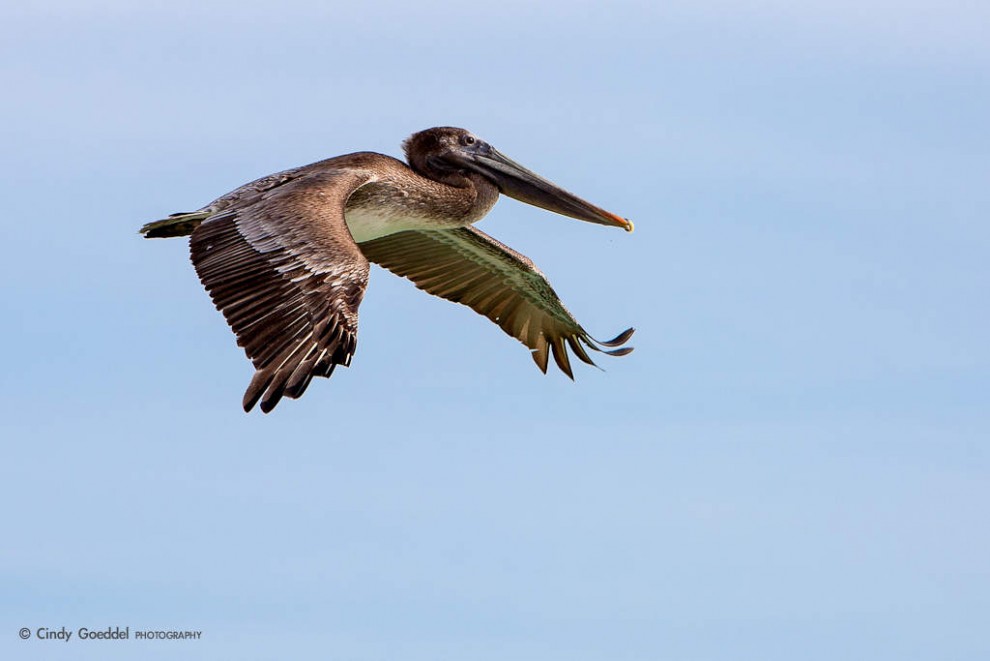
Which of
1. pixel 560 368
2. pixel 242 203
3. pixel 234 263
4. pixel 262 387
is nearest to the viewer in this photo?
pixel 262 387

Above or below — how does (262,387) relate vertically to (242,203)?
below

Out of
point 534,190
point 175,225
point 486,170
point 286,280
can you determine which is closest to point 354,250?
point 286,280

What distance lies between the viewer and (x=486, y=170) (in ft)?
51.4

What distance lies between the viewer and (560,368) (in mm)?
17031

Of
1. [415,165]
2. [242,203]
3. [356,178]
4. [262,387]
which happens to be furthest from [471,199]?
[262,387]

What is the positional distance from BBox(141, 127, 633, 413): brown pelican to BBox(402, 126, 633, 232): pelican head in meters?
0.01

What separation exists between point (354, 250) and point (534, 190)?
13.5 ft

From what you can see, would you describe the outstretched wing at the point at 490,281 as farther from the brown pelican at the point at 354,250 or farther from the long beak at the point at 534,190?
the long beak at the point at 534,190

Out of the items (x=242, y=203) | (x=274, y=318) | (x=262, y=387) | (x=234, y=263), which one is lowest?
(x=262, y=387)

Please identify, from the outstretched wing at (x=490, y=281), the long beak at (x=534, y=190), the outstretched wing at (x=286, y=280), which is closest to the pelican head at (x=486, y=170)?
the long beak at (x=534, y=190)

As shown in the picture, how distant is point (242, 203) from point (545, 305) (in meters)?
4.24

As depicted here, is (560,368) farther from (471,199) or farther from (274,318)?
(274,318)

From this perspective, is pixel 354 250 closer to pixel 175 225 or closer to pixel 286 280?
pixel 286 280

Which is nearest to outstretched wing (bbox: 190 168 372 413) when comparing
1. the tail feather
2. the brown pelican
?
the brown pelican
